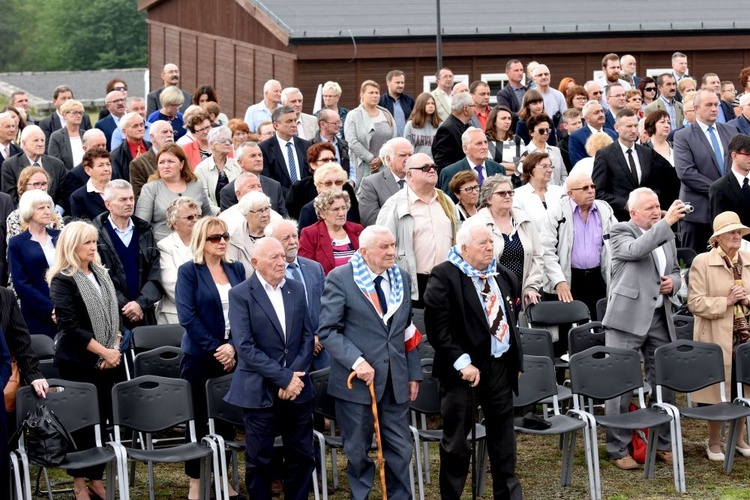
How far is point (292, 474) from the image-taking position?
28.6ft

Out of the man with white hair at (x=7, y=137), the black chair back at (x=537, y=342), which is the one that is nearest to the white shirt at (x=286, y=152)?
the man with white hair at (x=7, y=137)

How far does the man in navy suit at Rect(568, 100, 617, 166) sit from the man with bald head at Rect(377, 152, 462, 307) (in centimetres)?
383

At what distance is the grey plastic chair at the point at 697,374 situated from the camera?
9.81 m

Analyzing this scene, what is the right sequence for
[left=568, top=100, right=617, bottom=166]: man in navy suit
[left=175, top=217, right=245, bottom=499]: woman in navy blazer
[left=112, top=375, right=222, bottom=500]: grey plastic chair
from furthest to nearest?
[left=568, top=100, right=617, bottom=166]: man in navy suit, [left=175, top=217, right=245, bottom=499]: woman in navy blazer, [left=112, top=375, right=222, bottom=500]: grey plastic chair

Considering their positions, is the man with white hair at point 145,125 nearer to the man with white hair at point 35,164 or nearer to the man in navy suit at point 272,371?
the man with white hair at point 35,164

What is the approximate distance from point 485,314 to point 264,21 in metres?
15.7

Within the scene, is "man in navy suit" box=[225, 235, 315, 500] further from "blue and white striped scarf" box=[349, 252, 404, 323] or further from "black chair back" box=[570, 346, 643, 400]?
"black chair back" box=[570, 346, 643, 400]

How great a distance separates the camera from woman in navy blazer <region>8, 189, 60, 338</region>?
10.1 metres

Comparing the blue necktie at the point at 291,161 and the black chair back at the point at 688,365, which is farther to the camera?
the blue necktie at the point at 291,161

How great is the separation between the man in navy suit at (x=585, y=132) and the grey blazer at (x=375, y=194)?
3355 mm

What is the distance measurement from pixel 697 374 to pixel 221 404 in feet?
11.9

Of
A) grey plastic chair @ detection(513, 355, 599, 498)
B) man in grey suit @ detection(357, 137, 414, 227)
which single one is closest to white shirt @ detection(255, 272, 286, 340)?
grey plastic chair @ detection(513, 355, 599, 498)

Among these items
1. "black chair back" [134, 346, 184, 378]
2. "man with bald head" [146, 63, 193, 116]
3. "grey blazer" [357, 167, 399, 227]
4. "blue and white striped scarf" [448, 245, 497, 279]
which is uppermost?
"man with bald head" [146, 63, 193, 116]

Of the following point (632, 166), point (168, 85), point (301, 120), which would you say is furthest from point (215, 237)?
point (168, 85)
